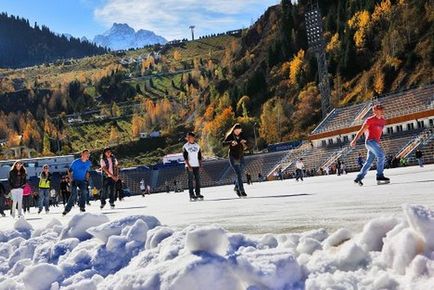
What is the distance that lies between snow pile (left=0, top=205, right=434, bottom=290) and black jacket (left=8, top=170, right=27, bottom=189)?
42.1 feet

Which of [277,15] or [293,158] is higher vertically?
[277,15]

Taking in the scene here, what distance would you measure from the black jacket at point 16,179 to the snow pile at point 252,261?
42.1 feet

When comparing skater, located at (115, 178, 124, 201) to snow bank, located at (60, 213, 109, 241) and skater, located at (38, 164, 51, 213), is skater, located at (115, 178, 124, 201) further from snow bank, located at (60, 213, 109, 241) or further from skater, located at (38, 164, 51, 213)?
snow bank, located at (60, 213, 109, 241)

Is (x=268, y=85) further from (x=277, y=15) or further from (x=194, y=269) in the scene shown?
(x=194, y=269)

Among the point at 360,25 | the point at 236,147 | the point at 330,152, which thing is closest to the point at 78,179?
the point at 236,147

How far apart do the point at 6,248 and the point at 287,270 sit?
4.35 metres

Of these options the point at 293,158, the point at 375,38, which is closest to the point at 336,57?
the point at 375,38

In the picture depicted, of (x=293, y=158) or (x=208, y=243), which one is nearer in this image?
(x=208, y=243)

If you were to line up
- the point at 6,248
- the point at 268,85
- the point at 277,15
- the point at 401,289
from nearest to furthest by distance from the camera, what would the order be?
the point at 401,289 → the point at 6,248 → the point at 268,85 → the point at 277,15

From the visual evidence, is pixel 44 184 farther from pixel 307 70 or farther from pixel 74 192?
pixel 307 70

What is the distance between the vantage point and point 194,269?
3.46 m

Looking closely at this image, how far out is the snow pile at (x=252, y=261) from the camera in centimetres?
328

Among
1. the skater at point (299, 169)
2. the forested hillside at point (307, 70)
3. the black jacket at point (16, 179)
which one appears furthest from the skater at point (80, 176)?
the forested hillside at point (307, 70)

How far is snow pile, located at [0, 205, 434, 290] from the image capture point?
3.28 meters
